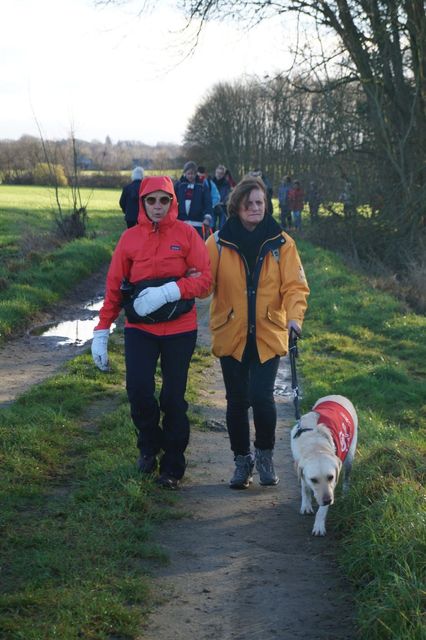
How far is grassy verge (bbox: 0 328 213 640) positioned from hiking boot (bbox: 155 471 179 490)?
0.26 ft

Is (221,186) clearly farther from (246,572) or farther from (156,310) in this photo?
(246,572)

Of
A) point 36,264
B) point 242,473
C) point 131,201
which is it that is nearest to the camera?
point 242,473

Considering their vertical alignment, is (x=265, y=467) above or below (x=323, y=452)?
below

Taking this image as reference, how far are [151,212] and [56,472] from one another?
6.68ft

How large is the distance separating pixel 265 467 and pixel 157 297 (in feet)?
5.05

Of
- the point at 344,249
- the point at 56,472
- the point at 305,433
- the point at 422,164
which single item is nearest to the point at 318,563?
the point at 305,433

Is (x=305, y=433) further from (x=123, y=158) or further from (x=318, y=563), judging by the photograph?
(x=123, y=158)

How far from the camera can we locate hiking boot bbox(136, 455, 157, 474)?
598 cm

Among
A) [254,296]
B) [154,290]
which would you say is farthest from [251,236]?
[154,290]

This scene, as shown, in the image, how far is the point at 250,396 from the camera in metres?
5.93

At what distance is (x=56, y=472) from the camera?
6.17 m

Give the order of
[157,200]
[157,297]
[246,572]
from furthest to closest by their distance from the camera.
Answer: [157,200] → [157,297] → [246,572]

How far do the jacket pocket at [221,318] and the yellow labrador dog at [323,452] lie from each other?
0.87 m

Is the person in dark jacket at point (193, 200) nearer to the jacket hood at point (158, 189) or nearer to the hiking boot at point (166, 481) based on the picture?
the jacket hood at point (158, 189)
